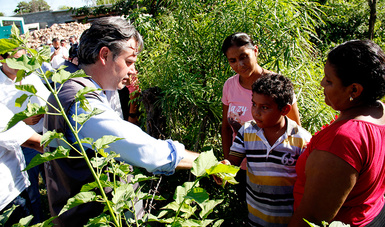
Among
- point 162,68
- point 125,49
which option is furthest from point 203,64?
point 125,49

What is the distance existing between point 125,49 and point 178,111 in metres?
1.45

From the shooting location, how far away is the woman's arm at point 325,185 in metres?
1.10

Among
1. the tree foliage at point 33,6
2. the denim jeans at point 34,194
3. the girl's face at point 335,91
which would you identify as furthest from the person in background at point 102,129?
the tree foliage at point 33,6

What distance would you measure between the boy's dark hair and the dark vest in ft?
3.20

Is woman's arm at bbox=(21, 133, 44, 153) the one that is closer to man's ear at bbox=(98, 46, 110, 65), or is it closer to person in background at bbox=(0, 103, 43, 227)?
person in background at bbox=(0, 103, 43, 227)

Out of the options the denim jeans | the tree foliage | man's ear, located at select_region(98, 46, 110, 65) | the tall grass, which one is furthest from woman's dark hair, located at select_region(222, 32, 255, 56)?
the tree foliage

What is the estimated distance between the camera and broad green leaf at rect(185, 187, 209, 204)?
0.72 meters

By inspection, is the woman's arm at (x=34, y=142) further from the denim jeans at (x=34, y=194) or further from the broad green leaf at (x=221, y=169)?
the broad green leaf at (x=221, y=169)

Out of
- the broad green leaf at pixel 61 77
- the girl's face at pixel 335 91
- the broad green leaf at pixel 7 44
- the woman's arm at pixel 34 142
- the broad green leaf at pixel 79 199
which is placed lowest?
the woman's arm at pixel 34 142

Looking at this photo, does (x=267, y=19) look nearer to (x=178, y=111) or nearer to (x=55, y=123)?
(x=178, y=111)

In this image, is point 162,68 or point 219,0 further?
point 162,68

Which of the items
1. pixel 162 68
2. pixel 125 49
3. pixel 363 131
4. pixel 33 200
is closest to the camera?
pixel 363 131

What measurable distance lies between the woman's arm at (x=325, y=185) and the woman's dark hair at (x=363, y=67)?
0.34 metres

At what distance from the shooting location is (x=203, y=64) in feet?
9.52
